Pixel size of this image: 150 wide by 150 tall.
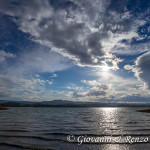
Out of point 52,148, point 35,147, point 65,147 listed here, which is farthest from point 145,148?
point 35,147

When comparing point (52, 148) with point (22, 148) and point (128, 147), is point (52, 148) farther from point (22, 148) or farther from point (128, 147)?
point (128, 147)

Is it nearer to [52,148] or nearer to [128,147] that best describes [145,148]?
[128,147]

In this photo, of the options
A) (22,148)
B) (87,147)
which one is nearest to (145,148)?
(87,147)

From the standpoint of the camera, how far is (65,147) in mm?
12312

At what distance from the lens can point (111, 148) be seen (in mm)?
12039

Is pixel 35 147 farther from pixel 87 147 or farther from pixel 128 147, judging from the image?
pixel 128 147

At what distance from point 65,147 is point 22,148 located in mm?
4000

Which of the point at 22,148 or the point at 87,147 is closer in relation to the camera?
the point at 22,148

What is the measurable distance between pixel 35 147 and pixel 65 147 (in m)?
2.85

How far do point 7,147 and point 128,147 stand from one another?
38.0 ft

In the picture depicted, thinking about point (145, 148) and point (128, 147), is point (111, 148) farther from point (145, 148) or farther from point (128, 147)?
point (145, 148)

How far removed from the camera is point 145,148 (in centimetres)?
1195

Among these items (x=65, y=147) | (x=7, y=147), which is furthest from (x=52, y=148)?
(x=7, y=147)

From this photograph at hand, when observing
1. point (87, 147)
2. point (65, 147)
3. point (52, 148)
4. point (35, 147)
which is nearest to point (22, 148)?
point (35, 147)
